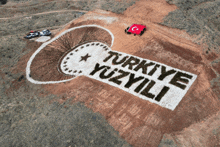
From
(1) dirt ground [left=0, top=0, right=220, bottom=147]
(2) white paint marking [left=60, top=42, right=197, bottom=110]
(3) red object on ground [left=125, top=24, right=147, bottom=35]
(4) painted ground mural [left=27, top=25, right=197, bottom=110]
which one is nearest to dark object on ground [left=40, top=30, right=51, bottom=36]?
(1) dirt ground [left=0, top=0, right=220, bottom=147]

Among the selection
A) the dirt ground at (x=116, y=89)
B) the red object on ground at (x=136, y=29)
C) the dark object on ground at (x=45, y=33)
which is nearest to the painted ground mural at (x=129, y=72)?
the dirt ground at (x=116, y=89)

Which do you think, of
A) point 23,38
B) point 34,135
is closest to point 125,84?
point 34,135

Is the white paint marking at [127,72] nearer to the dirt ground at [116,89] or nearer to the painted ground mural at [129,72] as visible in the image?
the painted ground mural at [129,72]

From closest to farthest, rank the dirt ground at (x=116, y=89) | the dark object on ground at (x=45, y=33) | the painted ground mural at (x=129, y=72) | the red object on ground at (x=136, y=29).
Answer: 1. the dirt ground at (x=116, y=89)
2. the painted ground mural at (x=129, y=72)
3. the red object on ground at (x=136, y=29)
4. the dark object on ground at (x=45, y=33)

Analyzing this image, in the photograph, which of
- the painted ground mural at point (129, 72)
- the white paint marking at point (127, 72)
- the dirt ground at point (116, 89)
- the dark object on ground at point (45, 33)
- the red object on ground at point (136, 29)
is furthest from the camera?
the dark object on ground at point (45, 33)

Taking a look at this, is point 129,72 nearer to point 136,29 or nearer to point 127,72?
point 127,72

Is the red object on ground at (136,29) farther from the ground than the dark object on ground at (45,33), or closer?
farther from the ground
